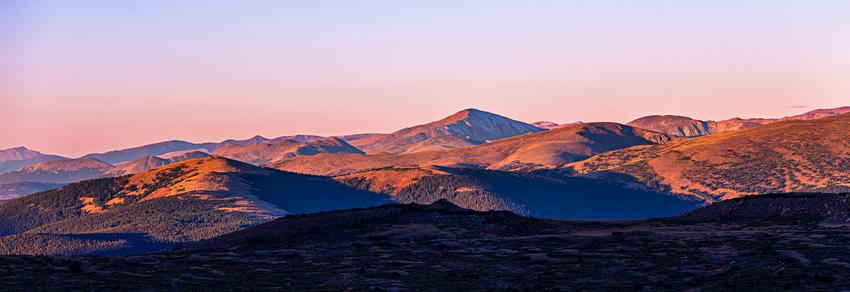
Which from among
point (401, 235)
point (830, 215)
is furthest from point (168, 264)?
point (830, 215)

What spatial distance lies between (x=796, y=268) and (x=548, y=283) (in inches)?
516

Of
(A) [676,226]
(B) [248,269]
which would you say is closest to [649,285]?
(B) [248,269]

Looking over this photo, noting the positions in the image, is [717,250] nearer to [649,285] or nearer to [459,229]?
[649,285]

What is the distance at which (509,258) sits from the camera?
6650cm

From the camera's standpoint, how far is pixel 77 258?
69875 mm

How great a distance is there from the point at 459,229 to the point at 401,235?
5660mm

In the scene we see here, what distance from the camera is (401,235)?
85938 mm

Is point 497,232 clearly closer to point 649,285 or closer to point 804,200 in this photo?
point 804,200

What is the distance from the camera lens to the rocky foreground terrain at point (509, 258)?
5616 centimetres

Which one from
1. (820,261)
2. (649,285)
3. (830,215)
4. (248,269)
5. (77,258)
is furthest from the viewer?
(830,215)

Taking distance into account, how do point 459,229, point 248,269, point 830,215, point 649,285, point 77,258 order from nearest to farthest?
point 649,285, point 248,269, point 77,258, point 830,215, point 459,229

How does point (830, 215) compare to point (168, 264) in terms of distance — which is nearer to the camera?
point (168, 264)

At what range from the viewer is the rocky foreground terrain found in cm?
5616

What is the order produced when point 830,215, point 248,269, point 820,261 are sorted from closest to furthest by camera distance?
point 820,261 → point 248,269 → point 830,215
